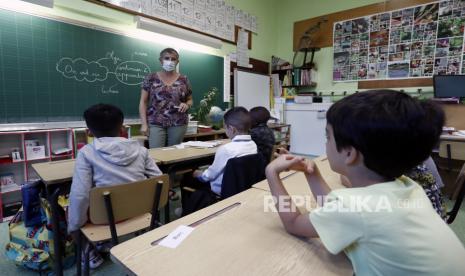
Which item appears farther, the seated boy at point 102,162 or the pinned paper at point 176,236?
the seated boy at point 102,162

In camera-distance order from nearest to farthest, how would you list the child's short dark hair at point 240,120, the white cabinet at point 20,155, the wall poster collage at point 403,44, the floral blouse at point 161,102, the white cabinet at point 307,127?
1. the child's short dark hair at point 240,120
2. the white cabinet at point 20,155
3. the floral blouse at point 161,102
4. the wall poster collage at point 403,44
5. the white cabinet at point 307,127

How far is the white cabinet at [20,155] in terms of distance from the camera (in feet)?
7.89

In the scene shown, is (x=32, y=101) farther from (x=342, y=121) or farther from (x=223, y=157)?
(x=342, y=121)

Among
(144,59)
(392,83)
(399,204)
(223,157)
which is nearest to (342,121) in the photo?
(399,204)

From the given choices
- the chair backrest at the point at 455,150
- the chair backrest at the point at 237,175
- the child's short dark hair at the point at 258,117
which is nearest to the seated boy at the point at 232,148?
the chair backrest at the point at 237,175

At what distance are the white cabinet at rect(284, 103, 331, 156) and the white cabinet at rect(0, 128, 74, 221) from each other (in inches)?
155

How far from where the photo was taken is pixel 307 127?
5.16 m

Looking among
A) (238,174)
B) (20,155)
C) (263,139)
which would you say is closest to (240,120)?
(238,174)

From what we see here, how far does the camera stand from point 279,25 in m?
5.63

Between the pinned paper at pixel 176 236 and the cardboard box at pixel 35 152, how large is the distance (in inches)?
97.4

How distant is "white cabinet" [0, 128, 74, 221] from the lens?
241 centimetres

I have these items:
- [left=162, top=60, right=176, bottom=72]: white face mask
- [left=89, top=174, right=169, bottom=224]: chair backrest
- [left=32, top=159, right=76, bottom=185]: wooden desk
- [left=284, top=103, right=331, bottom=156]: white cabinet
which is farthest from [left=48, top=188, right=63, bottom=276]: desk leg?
[left=284, top=103, right=331, bottom=156]: white cabinet

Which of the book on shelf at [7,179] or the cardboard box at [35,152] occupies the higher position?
the cardboard box at [35,152]

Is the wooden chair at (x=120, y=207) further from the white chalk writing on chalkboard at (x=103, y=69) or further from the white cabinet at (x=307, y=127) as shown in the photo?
the white cabinet at (x=307, y=127)
